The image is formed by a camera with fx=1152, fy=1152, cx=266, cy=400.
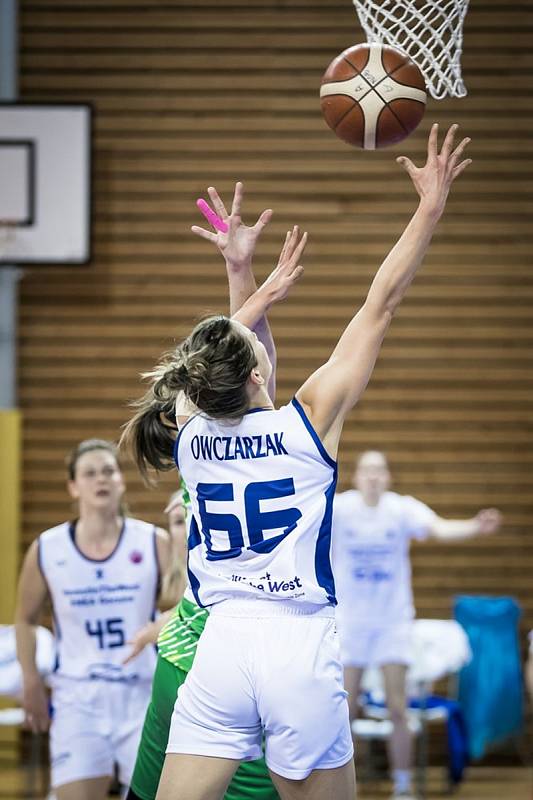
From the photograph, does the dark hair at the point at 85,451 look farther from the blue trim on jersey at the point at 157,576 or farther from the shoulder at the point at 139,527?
the blue trim on jersey at the point at 157,576

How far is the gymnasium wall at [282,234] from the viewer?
9.27 m

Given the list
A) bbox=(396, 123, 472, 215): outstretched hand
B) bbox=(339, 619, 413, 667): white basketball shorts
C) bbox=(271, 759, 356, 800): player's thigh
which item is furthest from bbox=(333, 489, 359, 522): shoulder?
bbox=(271, 759, 356, 800): player's thigh

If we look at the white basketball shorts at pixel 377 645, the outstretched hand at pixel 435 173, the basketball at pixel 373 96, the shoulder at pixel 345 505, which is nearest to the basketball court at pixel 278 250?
the shoulder at pixel 345 505

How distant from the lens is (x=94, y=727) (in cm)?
496

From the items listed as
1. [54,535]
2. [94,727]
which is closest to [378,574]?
[54,535]

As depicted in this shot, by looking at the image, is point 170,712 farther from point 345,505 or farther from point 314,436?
point 345,505

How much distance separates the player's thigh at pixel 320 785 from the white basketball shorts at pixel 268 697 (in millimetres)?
22

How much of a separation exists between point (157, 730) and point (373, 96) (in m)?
2.39

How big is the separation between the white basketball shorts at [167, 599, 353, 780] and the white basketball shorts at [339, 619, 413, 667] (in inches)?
183

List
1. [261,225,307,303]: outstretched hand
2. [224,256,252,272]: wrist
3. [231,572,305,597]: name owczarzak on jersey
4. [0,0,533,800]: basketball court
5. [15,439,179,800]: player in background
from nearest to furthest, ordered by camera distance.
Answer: [231,572,305,597]: name owczarzak on jersey
[261,225,307,303]: outstretched hand
[224,256,252,272]: wrist
[15,439,179,800]: player in background
[0,0,533,800]: basketball court

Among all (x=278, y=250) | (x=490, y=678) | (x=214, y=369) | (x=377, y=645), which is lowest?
(x=490, y=678)

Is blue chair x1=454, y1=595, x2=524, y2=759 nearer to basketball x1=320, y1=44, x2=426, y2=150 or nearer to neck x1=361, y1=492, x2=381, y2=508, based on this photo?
neck x1=361, y1=492, x2=381, y2=508

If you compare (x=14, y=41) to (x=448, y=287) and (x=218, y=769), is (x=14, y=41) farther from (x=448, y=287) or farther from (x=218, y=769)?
(x=218, y=769)

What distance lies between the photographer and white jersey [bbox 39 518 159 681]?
5.18 m
